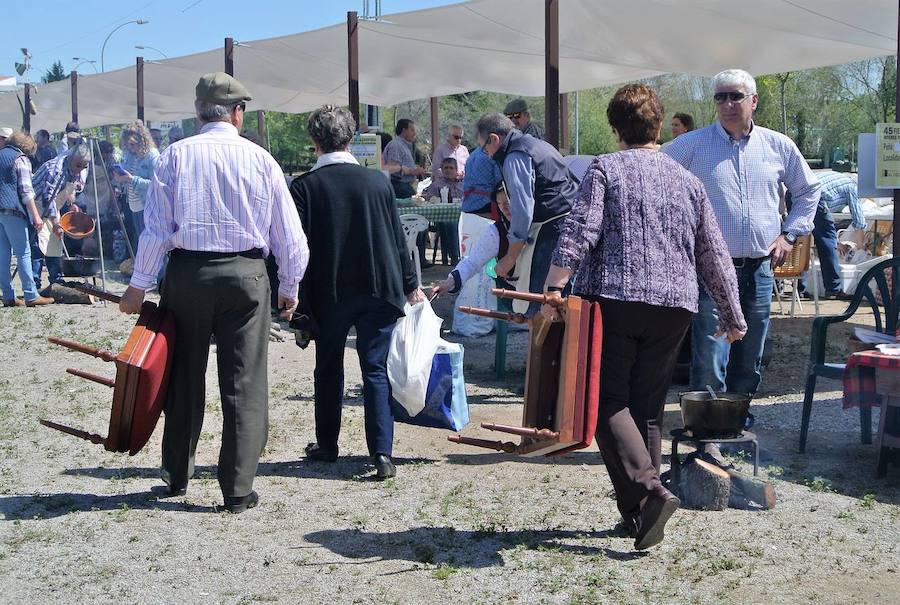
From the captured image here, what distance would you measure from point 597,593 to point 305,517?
1448mm

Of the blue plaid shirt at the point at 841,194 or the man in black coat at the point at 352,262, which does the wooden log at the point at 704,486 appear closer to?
the man in black coat at the point at 352,262

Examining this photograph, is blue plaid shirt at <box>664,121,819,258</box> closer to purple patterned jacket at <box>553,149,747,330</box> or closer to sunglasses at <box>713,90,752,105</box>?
sunglasses at <box>713,90,752,105</box>

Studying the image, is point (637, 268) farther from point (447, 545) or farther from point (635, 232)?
point (447, 545)

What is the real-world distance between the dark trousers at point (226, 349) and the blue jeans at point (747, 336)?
2.19 metres

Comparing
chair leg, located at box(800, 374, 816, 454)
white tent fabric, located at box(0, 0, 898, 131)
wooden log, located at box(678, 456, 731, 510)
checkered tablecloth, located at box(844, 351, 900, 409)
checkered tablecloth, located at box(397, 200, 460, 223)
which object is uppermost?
white tent fabric, located at box(0, 0, 898, 131)

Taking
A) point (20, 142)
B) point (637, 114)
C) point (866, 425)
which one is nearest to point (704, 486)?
point (866, 425)

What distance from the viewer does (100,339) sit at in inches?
379

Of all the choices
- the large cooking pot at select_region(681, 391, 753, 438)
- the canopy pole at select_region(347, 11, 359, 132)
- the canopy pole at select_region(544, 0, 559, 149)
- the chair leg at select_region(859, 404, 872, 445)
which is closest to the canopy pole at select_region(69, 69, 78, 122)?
the canopy pole at select_region(347, 11, 359, 132)

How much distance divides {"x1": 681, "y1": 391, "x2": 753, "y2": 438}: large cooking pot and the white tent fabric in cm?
605

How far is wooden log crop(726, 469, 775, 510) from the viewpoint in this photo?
4645mm

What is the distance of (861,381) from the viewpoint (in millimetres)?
5168

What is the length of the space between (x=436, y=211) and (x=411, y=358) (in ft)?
22.7

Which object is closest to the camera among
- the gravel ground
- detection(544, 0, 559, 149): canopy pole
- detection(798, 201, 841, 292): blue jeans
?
the gravel ground

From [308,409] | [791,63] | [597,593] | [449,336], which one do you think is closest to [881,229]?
[791,63]
